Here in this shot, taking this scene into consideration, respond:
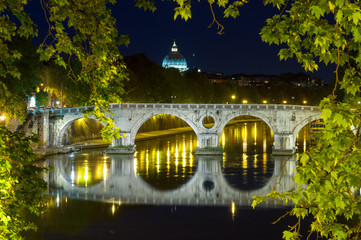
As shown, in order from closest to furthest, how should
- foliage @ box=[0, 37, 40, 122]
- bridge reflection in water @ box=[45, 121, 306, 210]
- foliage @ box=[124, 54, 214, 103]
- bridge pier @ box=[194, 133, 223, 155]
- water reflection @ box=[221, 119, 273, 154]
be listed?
bridge reflection in water @ box=[45, 121, 306, 210] < foliage @ box=[0, 37, 40, 122] < bridge pier @ box=[194, 133, 223, 155] < water reflection @ box=[221, 119, 273, 154] < foliage @ box=[124, 54, 214, 103]

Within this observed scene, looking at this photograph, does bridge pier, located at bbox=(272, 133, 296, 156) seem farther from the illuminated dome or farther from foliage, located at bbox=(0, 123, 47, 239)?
the illuminated dome

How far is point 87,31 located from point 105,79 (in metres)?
0.85

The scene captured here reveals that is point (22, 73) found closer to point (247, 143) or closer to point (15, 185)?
point (15, 185)

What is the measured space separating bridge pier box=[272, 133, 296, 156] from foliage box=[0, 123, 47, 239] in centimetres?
3814

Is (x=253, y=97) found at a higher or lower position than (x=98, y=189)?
higher

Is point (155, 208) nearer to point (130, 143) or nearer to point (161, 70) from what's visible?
point (130, 143)

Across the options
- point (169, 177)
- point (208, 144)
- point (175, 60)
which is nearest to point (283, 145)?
point (208, 144)

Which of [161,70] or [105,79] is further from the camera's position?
[161,70]

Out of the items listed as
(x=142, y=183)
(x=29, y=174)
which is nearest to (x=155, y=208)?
(x=142, y=183)

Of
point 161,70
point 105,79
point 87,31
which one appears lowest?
point 105,79

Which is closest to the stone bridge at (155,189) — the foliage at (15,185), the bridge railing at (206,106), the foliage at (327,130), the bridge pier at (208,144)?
the bridge pier at (208,144)

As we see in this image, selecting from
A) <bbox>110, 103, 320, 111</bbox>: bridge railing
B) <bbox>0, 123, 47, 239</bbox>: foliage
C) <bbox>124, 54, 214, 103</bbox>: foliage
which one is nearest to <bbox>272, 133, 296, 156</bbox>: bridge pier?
<bbox>110, 103, 320, 111</bbox>: bridge railing

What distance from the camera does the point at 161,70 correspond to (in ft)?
229

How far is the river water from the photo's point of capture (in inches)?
887
